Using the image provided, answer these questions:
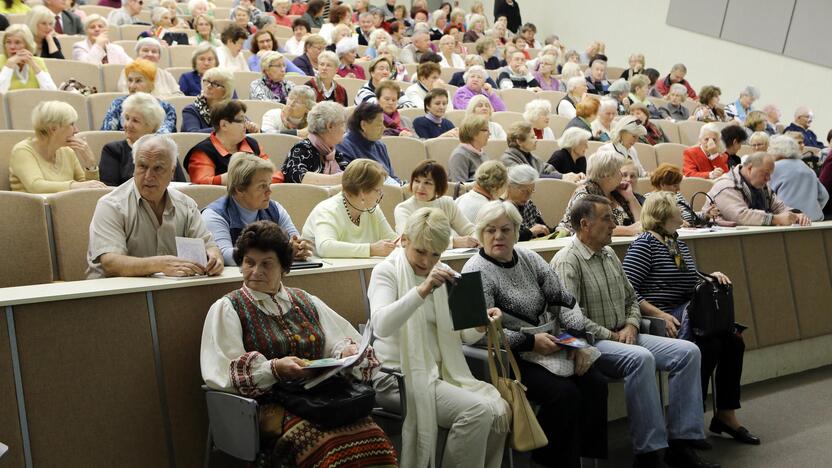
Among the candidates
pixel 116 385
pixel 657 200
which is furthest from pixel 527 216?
pixel 116 385

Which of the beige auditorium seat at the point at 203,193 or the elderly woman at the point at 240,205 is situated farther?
A: the beige auditorium seat at the point at 203,193

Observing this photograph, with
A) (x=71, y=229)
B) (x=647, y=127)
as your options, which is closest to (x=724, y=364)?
(x=71, y=229)

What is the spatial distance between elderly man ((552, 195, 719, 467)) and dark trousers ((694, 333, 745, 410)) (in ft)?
1.00

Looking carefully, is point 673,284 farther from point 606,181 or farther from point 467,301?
point 467,301

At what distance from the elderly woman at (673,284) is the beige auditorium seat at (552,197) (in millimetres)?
1142

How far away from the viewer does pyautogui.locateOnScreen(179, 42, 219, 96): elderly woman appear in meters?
5.89

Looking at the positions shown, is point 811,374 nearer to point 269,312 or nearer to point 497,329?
point 497,329

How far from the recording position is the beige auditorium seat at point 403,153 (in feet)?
17.5

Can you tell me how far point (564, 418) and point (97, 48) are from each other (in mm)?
4942

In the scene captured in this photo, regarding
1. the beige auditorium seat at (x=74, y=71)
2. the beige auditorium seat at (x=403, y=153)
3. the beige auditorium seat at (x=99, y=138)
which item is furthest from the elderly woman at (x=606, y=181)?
the beige auditorium seat at (x=74, y=71)

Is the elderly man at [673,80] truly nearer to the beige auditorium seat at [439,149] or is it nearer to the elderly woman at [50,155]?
the beige auditorium seat at [439,149]

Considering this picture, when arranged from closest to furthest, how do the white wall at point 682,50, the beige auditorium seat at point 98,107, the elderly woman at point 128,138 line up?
the elderly woman at point 128,138
the beige auditorium seat at point 98,107
the white wall at point 682,50

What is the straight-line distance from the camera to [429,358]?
2.88m

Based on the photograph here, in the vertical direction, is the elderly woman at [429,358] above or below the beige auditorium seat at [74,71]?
below
